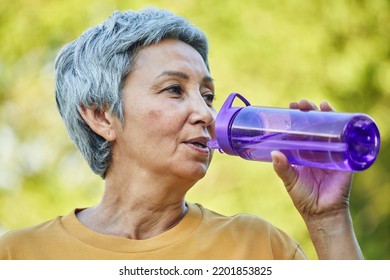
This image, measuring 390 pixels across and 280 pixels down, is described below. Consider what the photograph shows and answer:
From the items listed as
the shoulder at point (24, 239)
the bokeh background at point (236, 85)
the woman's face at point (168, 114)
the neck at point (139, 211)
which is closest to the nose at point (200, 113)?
the woman's face at point (168, 114)

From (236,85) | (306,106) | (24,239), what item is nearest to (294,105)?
(306,106)

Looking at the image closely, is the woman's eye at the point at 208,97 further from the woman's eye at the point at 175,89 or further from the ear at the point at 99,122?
the ear at the point at 99,122

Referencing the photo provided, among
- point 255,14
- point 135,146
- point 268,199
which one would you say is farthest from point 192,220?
point 255,14

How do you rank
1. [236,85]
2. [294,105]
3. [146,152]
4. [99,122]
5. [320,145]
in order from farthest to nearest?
[236,85]
[99,122]
[146,152]
[294,105]
[320,145]

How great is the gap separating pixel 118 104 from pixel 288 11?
233 cm

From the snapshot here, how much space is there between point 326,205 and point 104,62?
1.92ft

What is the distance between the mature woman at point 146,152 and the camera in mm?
1593

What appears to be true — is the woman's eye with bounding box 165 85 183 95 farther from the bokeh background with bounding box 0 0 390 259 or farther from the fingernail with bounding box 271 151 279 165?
the bokeh background with bounding box 0 0 390 259

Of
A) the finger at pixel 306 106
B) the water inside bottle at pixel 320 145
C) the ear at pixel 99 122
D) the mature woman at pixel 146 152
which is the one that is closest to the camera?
the water inside bottle at pixel 320 145

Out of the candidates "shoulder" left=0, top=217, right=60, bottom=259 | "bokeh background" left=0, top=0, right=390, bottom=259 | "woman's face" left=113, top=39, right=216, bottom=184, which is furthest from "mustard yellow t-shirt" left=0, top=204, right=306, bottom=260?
"bokeh background" left=0, top=0, right=390, bottom=259

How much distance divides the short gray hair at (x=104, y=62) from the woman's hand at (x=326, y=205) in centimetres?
36

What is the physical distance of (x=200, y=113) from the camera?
1.58 m

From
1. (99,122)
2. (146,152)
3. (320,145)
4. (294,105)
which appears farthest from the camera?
(99,122)

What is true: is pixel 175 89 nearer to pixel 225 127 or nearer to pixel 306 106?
pixel 225 127
